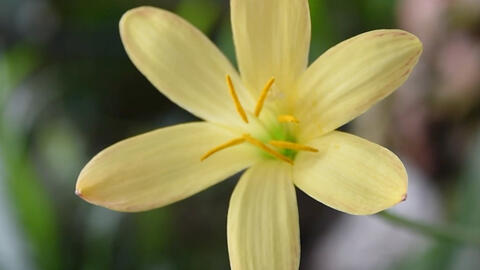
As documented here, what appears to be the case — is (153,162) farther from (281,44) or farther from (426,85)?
(426,85)

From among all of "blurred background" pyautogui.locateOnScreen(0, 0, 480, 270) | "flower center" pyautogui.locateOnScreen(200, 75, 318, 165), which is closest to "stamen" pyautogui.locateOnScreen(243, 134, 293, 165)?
"flower center" pyautogui.locateOnScreen(200, 75, 318, 165)

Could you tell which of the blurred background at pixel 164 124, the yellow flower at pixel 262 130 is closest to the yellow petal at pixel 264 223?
the yellow flower at pixel 262 130

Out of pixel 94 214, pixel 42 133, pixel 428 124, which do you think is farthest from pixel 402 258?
pixel 42 133

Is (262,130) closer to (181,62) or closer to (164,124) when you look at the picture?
(181,62)

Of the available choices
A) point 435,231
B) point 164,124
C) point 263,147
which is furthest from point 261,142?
point 164,124

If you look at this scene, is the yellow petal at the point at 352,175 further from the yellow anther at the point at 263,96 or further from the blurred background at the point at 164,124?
the blurred background at the point at 164,124

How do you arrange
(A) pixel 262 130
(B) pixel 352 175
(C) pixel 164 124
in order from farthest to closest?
(C) pixel 164 124 < (A) pixel 262 130 < (B) pixel 352 175
